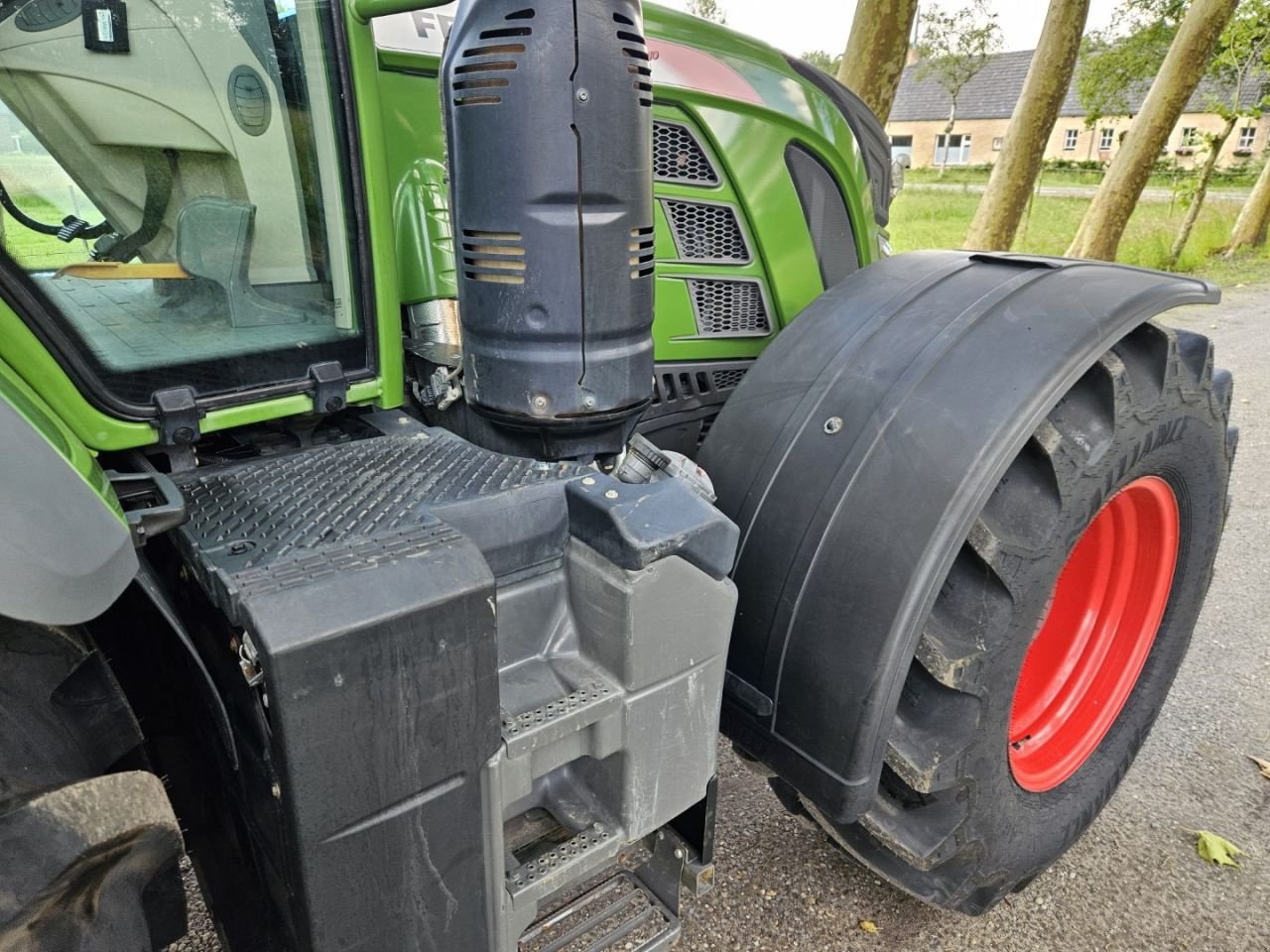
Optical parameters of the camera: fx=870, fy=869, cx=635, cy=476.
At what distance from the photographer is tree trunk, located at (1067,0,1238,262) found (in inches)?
316

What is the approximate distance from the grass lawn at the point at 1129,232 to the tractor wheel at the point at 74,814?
697 cm

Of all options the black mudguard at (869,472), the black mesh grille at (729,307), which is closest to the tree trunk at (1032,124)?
the black mesh grille at (729,307)

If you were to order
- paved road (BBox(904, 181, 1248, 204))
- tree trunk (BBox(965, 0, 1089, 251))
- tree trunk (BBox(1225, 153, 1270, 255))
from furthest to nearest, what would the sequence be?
paved road (BBox(904, 181, 1248, 204)), tree trunk (BBox(1225, 153, 1270, 255)), tree trunk (BBox(965, 0, 1089, 251))

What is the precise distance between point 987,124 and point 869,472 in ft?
158

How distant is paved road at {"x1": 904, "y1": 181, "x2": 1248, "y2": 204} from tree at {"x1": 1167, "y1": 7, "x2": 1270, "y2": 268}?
8.41 m

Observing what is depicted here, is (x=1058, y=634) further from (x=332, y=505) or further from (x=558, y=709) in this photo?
(x=332, y=505)

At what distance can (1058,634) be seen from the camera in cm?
214

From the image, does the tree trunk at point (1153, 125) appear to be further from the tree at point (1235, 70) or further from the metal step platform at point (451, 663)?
the metal step platform at point (451, 663)

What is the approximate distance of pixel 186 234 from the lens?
4.08ft

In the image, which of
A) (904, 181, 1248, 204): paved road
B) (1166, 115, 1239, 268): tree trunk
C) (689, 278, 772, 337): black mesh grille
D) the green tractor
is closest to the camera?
the green tractor

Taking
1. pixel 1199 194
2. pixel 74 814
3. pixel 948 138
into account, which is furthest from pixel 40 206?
pixel 948 138

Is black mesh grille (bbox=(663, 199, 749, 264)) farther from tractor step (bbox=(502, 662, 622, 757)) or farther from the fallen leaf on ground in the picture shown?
the fallen leaf on ground

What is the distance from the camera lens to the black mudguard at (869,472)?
1368 mm

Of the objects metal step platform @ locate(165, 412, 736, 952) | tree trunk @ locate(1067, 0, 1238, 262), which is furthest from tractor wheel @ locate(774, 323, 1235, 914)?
tree trunk @ locate(1067, 0, 1238, 262)
